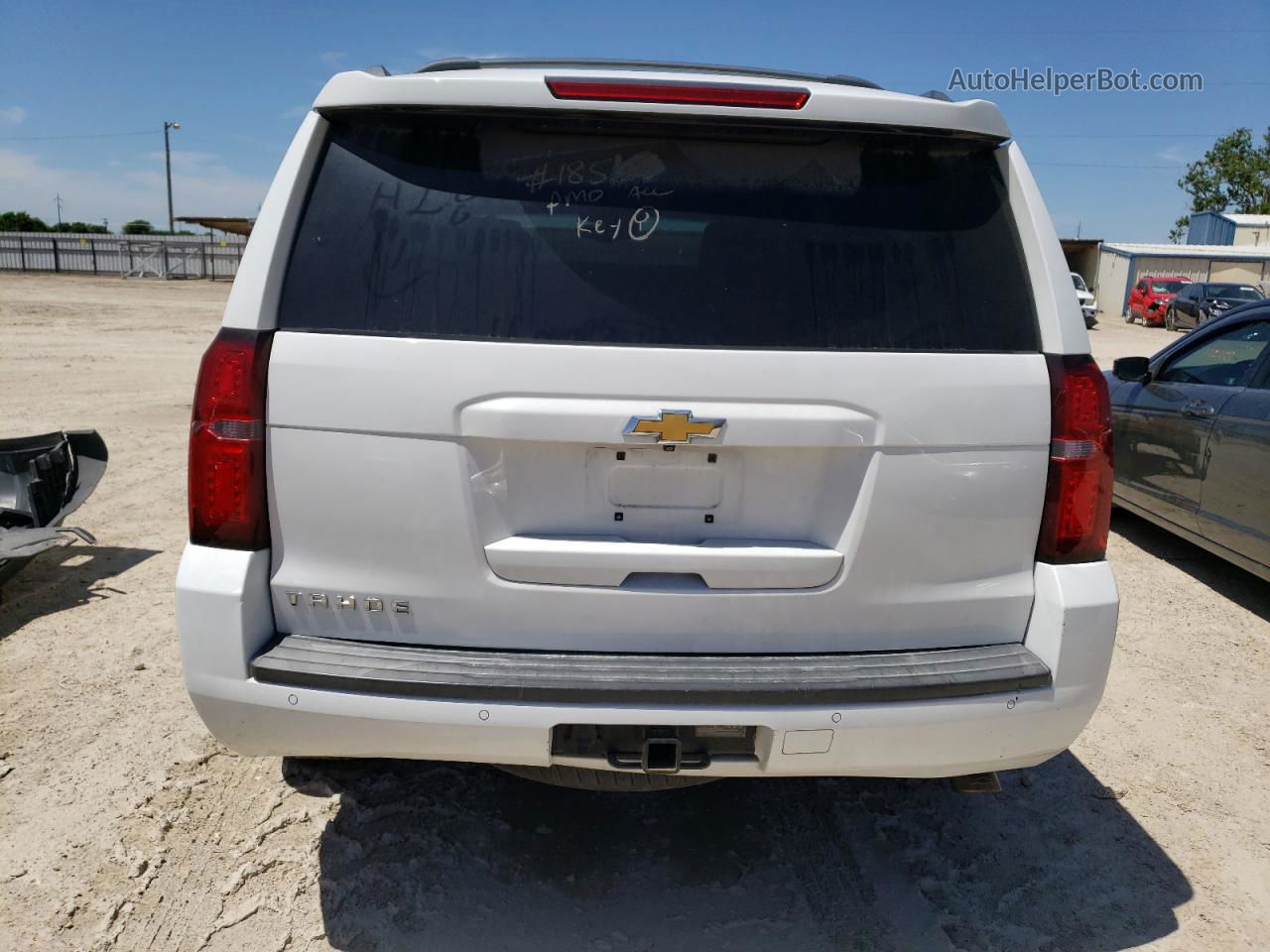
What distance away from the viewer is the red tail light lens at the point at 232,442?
2.39 metres

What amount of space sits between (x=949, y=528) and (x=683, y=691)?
2.59 feet

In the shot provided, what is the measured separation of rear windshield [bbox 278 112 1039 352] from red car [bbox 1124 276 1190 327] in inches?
1480

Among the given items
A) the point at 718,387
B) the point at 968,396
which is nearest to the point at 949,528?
the point at 968,396

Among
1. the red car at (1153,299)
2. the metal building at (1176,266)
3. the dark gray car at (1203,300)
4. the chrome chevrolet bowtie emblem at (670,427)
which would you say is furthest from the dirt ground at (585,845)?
the metal building at (1176,266)

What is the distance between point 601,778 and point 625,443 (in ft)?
3.07

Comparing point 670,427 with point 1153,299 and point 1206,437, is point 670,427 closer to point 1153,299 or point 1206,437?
point 1206,437

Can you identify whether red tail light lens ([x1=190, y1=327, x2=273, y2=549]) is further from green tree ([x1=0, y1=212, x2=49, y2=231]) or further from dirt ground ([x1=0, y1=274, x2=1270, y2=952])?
green tree ([x1=0, y1=212, x2=49, y2=231])

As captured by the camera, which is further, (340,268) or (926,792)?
(926,792)

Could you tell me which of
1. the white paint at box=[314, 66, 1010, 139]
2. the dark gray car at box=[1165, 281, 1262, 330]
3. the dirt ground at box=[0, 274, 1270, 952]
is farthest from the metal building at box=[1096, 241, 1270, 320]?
the white paint at box=[314, 66, 1010, 139]

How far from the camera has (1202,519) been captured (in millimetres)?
5992

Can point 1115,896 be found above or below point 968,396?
below

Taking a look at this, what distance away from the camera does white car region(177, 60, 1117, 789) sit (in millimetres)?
2381

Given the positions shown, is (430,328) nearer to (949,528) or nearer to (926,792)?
(949,528)

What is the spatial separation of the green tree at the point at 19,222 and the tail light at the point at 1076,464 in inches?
3172
